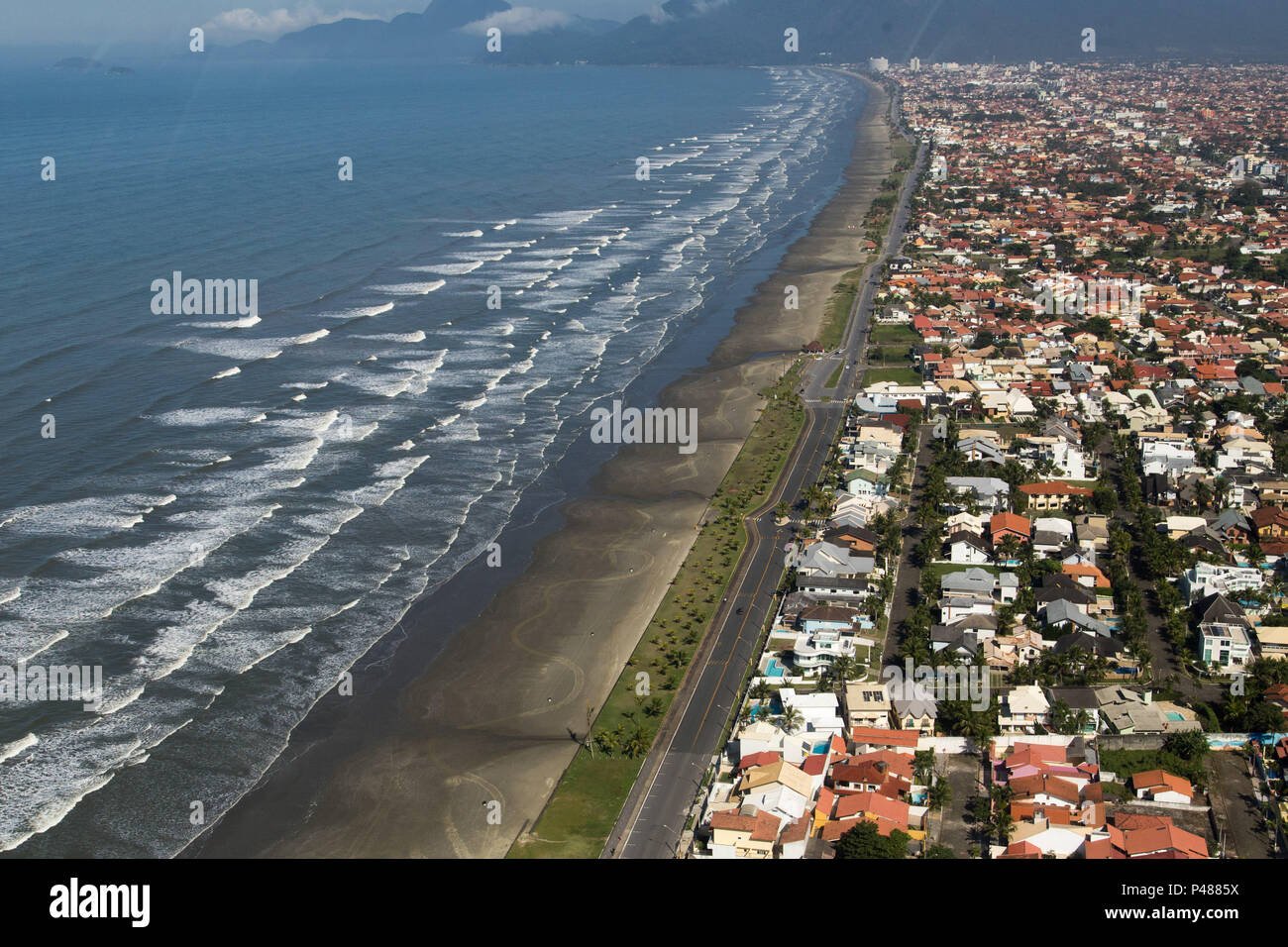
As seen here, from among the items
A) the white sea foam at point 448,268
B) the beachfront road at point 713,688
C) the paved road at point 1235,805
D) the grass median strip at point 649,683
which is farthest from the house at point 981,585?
the white sea foam at point 448,268

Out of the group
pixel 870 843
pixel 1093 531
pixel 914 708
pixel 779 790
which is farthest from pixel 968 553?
pixel 870 843

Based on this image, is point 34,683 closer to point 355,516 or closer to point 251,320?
point 355,516

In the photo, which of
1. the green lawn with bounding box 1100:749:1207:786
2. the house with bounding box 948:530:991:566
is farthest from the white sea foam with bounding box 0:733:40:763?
the house with bounding box 948:530:991:566

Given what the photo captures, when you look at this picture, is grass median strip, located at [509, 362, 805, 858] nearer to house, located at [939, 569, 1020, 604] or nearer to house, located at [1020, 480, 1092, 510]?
house, located at [939, 569, 1020, 604]

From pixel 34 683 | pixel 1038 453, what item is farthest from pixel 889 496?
pixel 34 683

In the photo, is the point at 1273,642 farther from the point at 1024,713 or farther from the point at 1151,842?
the point at 1151,842

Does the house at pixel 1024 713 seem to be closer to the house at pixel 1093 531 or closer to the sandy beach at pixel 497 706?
the house at pixel 1093 531
